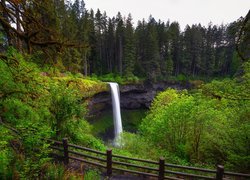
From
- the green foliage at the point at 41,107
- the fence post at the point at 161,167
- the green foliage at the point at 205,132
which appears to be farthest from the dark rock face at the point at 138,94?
the fence post at the point at 161,167

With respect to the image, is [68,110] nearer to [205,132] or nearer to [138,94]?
[205,132]

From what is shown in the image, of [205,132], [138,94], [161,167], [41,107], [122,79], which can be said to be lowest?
[138,94]

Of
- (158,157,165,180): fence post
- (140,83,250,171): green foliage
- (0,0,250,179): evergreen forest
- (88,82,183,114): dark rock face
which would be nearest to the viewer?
(0,0,250,179): evergreen forest

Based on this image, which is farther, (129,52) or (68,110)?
(129,52)

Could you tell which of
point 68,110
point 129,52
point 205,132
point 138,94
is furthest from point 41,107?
point 129,52

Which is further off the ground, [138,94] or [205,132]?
[205,132]

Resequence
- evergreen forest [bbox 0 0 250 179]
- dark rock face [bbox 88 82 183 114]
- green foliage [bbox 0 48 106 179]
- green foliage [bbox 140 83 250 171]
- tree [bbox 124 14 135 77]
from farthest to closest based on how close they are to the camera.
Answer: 1. tree [bbox 124 14 135 77]
2. dark rock face [bbox 88 82 183 114]
3. green foliage [bbox 140 83 250 171]
4. green foliage [bbox 0 48 106 179]
5. evergreen forest [bbox 0 0 250 179]

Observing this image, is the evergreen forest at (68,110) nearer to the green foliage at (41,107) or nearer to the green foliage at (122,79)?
the green foliage at (41,107)

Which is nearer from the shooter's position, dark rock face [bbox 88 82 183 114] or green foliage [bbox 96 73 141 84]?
green foliage [bbox 96 73 141 84]

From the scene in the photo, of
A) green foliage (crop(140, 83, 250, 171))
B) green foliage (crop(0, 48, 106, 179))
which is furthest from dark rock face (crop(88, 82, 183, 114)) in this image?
green foliage (crop(0, 48, 106, 179))

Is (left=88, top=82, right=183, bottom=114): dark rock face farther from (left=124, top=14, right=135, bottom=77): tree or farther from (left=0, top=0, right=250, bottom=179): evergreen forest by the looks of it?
(left=0, top=0, right=250, bottom=179): evergreen forest

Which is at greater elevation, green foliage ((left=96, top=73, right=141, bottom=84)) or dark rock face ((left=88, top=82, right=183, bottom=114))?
green foliage ((left=96, top=73, right=141, bottom=84))

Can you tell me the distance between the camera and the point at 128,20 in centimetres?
5631

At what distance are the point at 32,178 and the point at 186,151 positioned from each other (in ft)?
34.9
